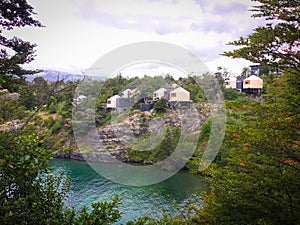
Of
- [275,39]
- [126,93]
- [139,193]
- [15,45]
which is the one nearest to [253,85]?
[126,93]

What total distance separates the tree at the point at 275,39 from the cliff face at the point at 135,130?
11.8 meters

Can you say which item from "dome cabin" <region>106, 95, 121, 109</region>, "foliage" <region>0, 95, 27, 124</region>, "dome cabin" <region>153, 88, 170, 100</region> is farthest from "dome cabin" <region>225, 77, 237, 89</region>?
"foliage" <region>0, 95, 27, 124</region>

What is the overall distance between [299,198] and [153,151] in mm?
12516

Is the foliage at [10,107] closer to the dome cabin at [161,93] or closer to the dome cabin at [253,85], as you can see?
the dome cabin at [161,93]

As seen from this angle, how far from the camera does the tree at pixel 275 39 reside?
3.37m

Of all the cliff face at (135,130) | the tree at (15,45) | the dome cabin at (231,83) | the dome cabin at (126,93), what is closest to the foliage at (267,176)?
the tree at (15,45)

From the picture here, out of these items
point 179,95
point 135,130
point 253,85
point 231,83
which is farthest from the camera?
point 231,83

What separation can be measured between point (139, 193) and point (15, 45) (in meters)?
7.87

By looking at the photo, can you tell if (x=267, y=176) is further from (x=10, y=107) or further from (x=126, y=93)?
(x=126, y=93)

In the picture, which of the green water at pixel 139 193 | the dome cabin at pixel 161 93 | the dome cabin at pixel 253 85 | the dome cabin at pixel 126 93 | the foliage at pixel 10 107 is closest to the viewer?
the foliage at pixel 10 107

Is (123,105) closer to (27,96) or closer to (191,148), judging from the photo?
(191,148)

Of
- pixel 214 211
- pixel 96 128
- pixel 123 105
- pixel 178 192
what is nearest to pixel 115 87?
pixel 123 105

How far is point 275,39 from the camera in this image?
11.4 feet

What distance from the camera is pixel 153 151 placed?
15.6 metres
